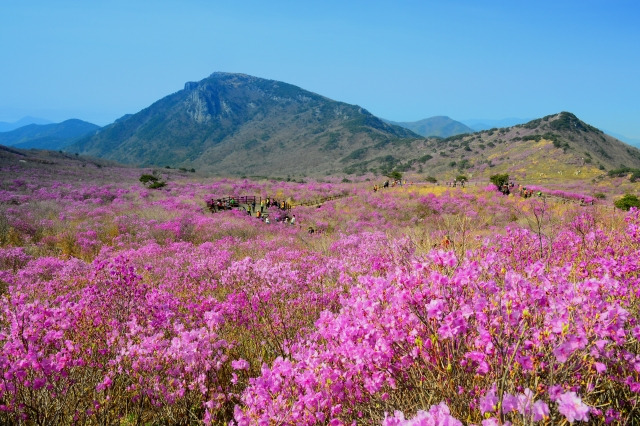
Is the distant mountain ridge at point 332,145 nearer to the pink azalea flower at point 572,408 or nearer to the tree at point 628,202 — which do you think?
the tree at point 628,202

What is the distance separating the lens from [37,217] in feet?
51.7

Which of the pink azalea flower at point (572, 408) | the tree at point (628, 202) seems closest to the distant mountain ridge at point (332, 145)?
the tree at point (628, 202)

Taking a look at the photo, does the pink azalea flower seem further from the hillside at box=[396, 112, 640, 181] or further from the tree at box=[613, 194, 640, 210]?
the hillside at box=[396, 112, 640, 181]

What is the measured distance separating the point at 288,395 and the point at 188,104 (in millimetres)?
216163

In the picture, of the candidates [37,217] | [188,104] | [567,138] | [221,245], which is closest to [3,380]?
[221,245]

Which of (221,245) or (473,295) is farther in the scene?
(221,245)

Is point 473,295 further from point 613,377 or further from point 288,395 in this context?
point 288,395

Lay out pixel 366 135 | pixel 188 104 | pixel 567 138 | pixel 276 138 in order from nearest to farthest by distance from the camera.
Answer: pixel 567 138
pixel 366 135
pixel 276 138
pixel 188 104

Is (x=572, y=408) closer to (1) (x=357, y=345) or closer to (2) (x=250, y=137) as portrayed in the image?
(1) (x=357, y=345)

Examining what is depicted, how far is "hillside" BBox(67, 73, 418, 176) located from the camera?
4791 inches

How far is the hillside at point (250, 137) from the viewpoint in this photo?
122 metres

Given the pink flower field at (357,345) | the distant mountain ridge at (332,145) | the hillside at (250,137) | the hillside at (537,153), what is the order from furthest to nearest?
1. the hillside at (250,137)
2. the distant mountain ridge at (332,145)
3. the hillside at (537,153)
4. the pink flower field at (357,345)

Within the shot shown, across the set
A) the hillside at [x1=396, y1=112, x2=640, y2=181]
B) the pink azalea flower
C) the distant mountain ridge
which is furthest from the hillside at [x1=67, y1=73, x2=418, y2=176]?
the pink azalea flower

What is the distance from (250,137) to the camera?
157625 mm
